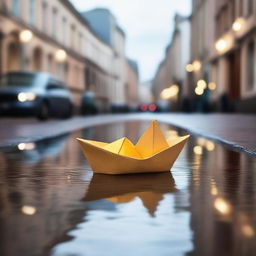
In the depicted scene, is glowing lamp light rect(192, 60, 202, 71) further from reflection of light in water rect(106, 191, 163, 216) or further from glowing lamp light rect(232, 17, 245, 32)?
reflection of light in water rect(106, 191, 163, 216)

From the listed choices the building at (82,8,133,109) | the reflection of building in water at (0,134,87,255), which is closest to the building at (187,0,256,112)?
the building at (82,8,133,109)

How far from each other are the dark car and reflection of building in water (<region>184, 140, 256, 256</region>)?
1651 centimetres

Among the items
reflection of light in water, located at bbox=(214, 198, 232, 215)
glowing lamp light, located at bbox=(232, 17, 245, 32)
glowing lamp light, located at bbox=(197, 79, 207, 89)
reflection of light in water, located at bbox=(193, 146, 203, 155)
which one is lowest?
reflection of light in water, located at bbox=(193, 146, 203, 155)

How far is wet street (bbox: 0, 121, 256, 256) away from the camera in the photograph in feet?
8.45

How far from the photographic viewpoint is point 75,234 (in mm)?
2809

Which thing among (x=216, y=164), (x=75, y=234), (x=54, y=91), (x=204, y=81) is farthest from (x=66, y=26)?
(x=75, y=234)

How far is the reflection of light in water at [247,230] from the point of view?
2.83 meters

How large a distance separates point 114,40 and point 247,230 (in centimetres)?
8197

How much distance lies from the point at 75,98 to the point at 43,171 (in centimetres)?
4700

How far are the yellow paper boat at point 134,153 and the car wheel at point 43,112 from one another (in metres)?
17.9

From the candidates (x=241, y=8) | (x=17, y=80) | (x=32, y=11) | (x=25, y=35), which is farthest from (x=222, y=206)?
(x=32, y=11)

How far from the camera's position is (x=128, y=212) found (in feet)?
11.2

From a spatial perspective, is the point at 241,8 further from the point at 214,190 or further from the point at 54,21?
the point at 214,190

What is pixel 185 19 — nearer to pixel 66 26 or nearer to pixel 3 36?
pixel 66 26
